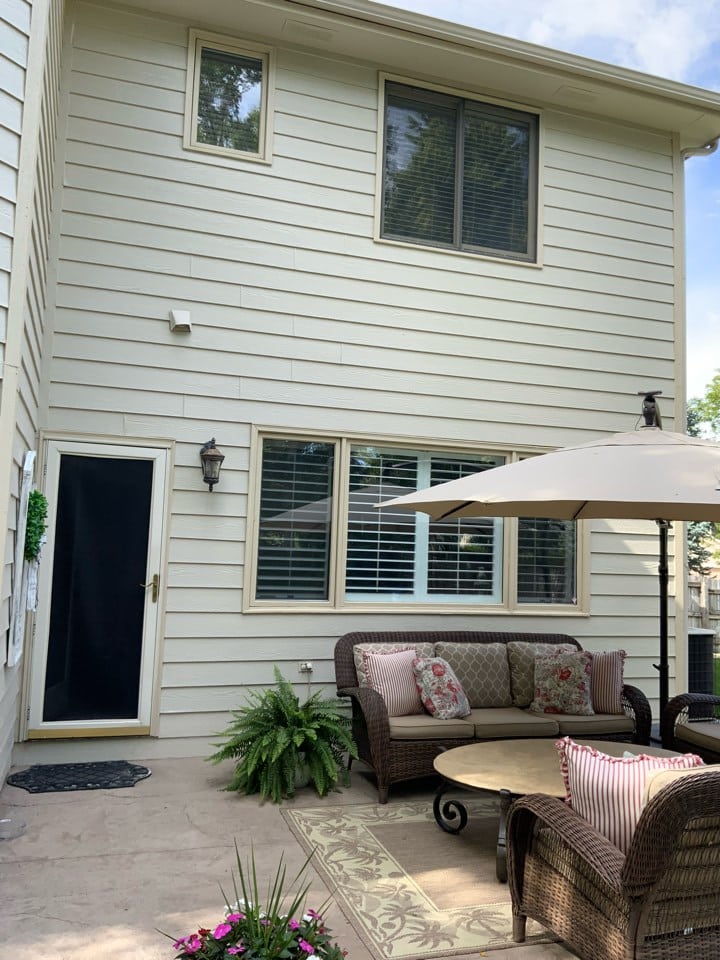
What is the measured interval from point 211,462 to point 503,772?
108 inches

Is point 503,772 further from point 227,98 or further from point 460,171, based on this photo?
point 227,98

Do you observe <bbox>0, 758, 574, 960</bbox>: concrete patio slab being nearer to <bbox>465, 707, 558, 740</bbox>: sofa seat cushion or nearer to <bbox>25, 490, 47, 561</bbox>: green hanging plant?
<bbox>465, 707, 558, 740</bbox>: sofa seat cushion

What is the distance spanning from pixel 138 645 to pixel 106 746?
26.1 inches

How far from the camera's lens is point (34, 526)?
173 inches

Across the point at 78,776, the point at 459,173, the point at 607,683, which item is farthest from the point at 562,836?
the point at 459,173

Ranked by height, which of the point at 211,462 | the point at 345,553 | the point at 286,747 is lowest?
the point at 286,747

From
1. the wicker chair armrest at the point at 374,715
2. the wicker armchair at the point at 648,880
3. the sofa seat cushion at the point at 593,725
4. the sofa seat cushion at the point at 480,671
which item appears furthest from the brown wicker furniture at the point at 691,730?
the wicker armchair at the point at 648,880

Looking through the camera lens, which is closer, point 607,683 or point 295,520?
point 607,683

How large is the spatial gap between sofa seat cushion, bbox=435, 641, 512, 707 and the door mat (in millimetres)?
2053

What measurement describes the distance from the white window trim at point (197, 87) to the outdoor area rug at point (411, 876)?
4.35 metres

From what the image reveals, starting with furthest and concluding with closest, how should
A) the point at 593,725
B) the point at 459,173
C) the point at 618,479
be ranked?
the point at 459,173, the point at 593,725, the point at 618,479

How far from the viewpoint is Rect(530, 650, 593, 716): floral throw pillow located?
517 centimetres

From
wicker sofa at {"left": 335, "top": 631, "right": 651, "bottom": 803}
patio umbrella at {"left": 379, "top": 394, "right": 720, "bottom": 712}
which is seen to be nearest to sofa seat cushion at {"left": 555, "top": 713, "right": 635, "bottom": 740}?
wicker sofa at {"left": 335, "top": 631, "right": 651, "bottom": 803}

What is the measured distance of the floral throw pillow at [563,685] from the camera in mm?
5172
